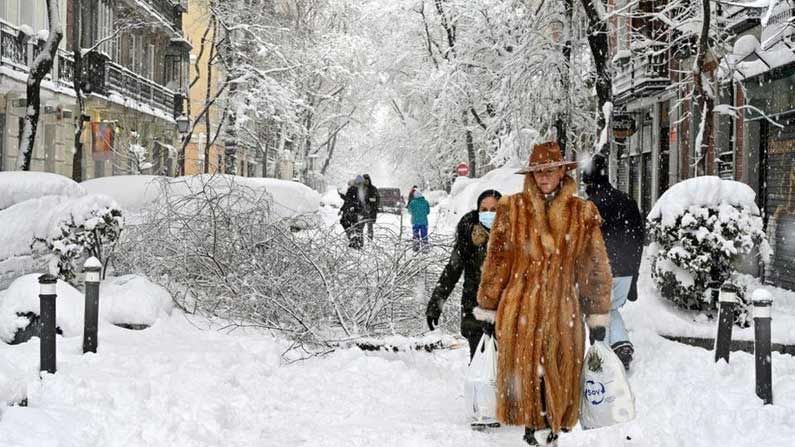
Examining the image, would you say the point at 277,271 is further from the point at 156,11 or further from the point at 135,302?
the point at 156,11

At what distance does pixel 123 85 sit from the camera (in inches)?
1192

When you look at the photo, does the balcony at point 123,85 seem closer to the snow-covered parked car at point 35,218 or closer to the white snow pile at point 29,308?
the snow-covered parked car at point 35,218

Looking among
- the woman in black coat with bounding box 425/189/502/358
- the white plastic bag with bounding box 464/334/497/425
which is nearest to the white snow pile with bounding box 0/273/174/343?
the woman in black coat with bounding box 425/189/502/358

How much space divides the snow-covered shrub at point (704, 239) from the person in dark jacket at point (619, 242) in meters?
1.90

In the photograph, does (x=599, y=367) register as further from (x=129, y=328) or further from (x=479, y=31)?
(x=479, y=31)

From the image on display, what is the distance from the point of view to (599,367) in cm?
488

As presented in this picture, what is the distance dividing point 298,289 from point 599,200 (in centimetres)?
348

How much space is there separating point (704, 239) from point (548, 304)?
476 cm

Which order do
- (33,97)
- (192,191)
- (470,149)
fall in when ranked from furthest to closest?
(470,149)
(33,97)
(192,191)

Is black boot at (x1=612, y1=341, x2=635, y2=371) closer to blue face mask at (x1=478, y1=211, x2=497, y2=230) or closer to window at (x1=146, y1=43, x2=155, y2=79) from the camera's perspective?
blue face mask at (x1=478, y1=211, x2=497, y2=230)

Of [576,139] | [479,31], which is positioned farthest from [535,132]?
[479,31]

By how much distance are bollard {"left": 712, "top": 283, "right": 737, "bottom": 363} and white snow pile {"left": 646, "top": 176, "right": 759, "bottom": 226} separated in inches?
89.9

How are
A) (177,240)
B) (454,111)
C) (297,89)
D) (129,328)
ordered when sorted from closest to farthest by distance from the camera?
1. (129,328)
2. (177,240)
3. (454,111)
4. (297,89)

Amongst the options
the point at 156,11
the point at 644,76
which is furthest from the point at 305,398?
the point at 156,11
